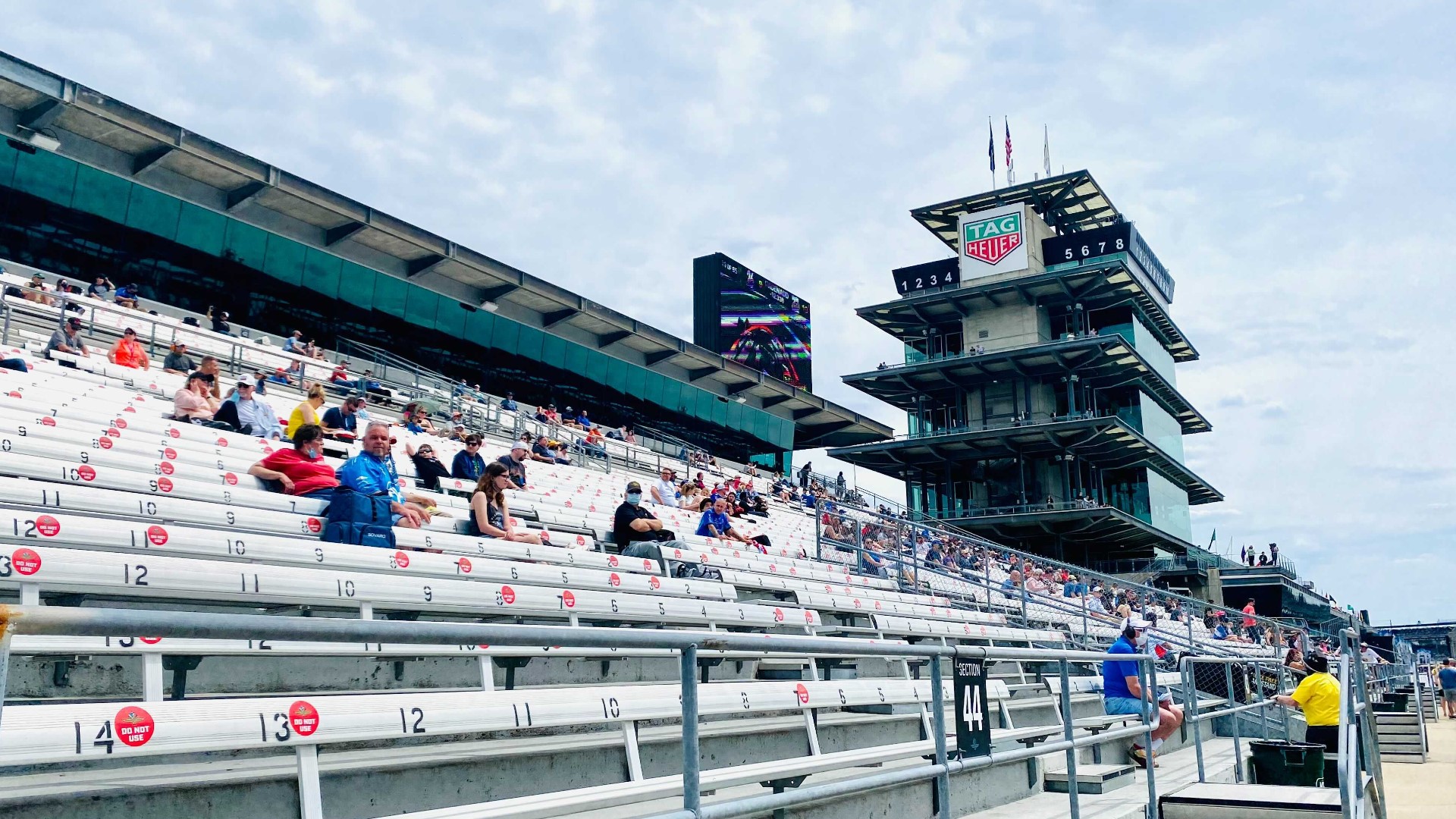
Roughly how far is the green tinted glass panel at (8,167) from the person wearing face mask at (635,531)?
19811 millimetres

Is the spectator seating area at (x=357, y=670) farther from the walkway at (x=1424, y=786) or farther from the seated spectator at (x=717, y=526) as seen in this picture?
the walkway at (x=1424, y=786)

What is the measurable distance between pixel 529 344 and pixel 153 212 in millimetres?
12804

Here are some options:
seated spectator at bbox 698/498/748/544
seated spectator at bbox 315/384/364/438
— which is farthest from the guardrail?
seated spectator at bbox 698/498/748/544

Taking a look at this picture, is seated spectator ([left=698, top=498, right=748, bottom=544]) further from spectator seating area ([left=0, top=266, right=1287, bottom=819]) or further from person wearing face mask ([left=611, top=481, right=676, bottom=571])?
person wearing face mask ([left=611, top=481, right=676, bottom=571])

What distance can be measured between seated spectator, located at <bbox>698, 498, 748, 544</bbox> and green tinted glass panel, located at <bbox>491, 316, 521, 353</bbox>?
21.6 meters

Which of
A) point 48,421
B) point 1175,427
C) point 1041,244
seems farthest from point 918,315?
point 48,421

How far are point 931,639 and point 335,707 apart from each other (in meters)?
8.10

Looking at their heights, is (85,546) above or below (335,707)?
above

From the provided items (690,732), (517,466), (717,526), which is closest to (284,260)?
(517,466)

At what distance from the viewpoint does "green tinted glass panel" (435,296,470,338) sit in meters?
32.2

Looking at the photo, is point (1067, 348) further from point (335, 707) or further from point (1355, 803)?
point (335, 707)

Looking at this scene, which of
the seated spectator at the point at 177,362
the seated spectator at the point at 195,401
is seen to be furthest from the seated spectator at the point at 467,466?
the seated spectator at the point at 177,362

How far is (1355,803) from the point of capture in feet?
18.4

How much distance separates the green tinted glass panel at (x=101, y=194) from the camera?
23.5 meters
